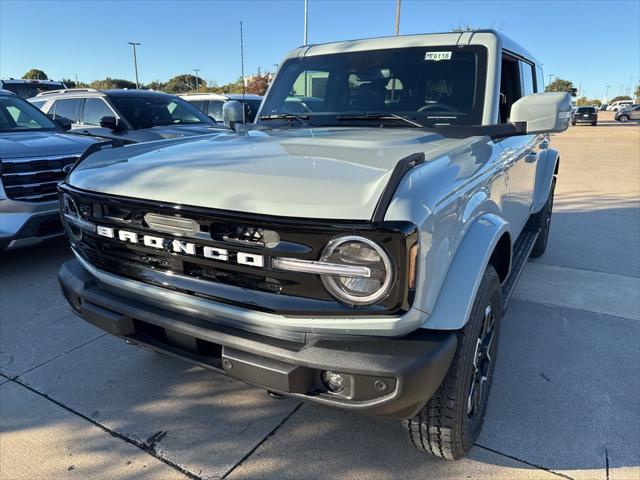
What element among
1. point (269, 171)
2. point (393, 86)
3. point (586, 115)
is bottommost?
point (586, 115)

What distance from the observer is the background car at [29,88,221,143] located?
707cm

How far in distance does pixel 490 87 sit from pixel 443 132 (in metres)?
0.52

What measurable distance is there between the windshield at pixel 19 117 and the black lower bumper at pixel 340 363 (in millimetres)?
4979

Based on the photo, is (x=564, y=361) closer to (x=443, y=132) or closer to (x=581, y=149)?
(x=443, y=132)

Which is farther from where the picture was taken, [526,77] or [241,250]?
[526,77]

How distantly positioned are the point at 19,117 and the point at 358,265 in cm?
591

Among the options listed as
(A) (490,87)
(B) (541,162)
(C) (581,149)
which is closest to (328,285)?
(A) (490,87)

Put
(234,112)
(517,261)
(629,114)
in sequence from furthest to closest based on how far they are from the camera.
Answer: (629,114), (234,112), (517,261)

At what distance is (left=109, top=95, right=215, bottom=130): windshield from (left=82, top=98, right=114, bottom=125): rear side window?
0.18 metres

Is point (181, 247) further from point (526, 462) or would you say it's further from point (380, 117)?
point (526, 462)

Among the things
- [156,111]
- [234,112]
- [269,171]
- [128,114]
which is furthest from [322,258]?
[156,111]

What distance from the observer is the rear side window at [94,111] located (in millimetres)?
7492

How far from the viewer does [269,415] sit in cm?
263

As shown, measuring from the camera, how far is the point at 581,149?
18297mm
